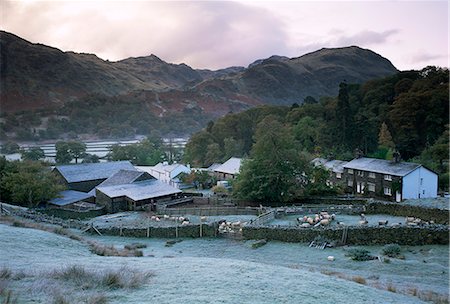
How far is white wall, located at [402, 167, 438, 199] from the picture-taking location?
1700 inches

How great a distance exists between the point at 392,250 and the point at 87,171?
145 ft

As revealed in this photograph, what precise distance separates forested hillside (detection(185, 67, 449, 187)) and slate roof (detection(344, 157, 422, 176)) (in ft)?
22.3

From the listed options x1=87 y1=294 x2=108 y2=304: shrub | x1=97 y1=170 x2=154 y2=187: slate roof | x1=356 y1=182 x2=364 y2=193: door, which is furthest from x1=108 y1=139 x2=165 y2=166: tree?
x1=87 y1=294 x2=108 y2=304: shrub

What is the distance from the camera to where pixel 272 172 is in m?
43.4

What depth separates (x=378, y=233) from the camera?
25.0 meters

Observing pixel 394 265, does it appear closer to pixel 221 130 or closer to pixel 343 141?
pixel 343 141

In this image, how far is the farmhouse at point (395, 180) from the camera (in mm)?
43188

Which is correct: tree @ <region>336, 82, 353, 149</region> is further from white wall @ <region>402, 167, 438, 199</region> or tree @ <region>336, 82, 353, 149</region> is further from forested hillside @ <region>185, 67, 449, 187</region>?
white wall @ <region>402, 167, 438, 199</region>

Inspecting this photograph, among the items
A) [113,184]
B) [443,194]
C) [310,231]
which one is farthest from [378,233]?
[113,184]

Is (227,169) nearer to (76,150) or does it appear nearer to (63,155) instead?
(76,150)

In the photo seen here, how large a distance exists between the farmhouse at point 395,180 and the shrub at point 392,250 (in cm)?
2152

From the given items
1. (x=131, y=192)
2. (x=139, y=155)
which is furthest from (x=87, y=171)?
(x=139, y=155)

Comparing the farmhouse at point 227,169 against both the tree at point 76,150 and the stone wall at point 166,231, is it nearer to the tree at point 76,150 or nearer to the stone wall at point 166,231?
the stone wall at point 166,231

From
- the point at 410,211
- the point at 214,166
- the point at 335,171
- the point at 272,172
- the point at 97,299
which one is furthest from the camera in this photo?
the point at 214,166
